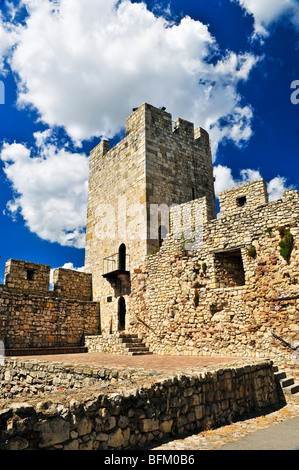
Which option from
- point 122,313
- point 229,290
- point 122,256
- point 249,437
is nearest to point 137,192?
point 122,256

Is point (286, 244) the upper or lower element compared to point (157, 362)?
upper

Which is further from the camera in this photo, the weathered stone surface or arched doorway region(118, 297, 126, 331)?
arched doorway region(118, 297, 126, 331)

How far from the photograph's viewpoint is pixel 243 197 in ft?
35.6

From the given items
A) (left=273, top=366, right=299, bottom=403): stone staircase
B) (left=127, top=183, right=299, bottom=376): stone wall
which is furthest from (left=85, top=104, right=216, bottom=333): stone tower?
(left=273, top=366, right=299, bottom=403): stone staircase

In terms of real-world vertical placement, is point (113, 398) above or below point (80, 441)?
above

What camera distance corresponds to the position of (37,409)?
123 inches

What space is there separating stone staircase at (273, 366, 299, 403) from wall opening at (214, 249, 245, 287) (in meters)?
3.55

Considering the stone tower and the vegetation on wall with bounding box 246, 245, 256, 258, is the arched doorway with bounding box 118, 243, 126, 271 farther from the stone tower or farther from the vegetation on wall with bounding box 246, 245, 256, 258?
the vegetation on wall with bounding box 246, 245, 256, 258

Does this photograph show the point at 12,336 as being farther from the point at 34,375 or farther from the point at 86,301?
the point at 34,375

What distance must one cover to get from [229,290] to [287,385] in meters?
3.32

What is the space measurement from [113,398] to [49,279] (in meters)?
11.9

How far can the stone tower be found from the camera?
45.5 ft

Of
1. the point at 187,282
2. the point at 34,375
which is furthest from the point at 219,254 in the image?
the point at 34,375

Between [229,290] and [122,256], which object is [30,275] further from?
[229,290]
